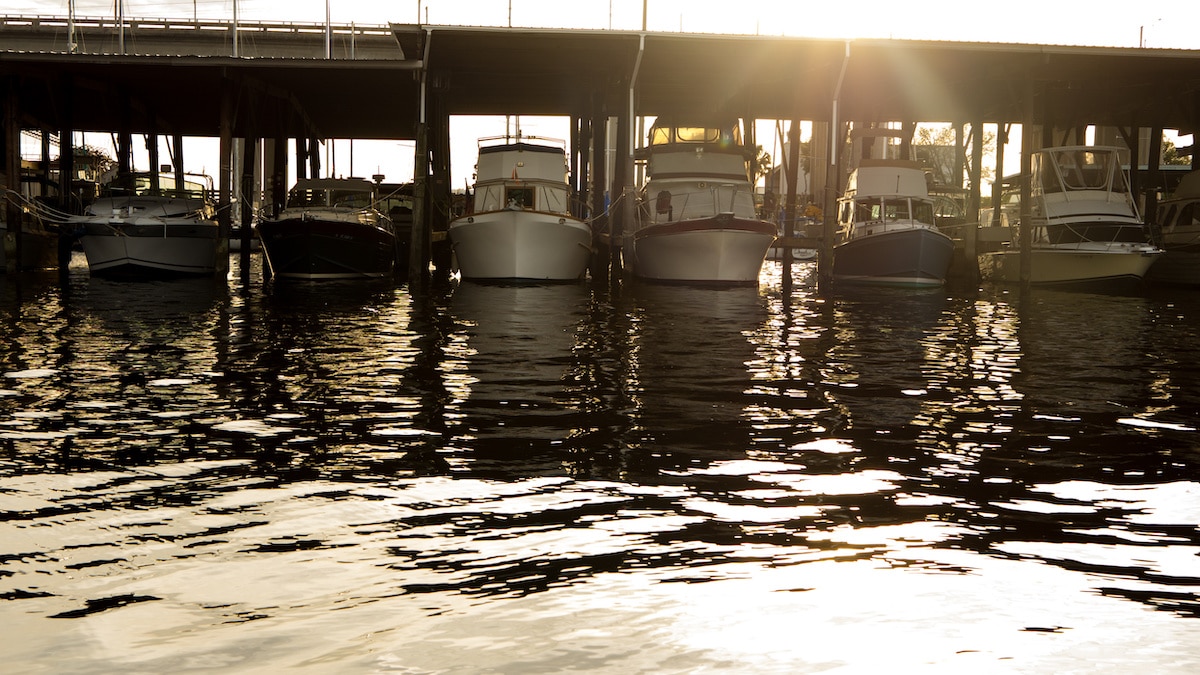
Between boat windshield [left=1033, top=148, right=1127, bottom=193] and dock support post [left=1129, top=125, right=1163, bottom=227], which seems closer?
boat windshield [left=1033, top=148, right=1127, bottom=193]

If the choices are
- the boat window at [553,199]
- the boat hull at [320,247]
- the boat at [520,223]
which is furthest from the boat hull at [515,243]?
the boat hull at [320,247]

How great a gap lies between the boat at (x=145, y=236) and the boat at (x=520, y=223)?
671 centimetres

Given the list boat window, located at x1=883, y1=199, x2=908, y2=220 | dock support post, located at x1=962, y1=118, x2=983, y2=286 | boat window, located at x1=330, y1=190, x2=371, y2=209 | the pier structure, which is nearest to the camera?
the pier structure

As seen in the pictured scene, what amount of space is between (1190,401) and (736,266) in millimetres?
19975

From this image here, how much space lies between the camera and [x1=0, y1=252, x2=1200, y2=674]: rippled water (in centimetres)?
418

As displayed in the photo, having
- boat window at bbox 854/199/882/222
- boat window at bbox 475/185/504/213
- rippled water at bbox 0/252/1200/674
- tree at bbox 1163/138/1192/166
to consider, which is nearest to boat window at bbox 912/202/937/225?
boat window at bbox 854/199/882/222

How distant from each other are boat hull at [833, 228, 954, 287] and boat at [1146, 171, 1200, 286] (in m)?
7.09

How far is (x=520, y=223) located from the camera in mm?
30000

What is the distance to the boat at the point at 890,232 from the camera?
32000mm

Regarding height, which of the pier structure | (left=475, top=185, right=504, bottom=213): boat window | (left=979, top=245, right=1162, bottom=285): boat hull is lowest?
(left=979, top=245, right=1162, bottom=285): boat hull

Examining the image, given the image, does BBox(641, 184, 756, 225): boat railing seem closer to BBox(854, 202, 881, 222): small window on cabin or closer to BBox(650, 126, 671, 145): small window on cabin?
BBox(650, 126, 671, 145): small window on cabin

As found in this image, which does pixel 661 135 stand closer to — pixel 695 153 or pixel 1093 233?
pixel 695 153

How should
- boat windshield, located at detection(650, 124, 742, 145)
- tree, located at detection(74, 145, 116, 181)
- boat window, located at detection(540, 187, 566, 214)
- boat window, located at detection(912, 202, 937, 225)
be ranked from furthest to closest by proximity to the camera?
tree, located at detection(74, 145, 116, 181) → boat windshield, located at detection(650, 124, 742, 145) → boat window, located at detection(912, 202, 937, 225) → boat window, located at detection(540, 187, 566, 214)

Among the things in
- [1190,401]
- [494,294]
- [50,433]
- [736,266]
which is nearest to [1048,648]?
[50,433]
